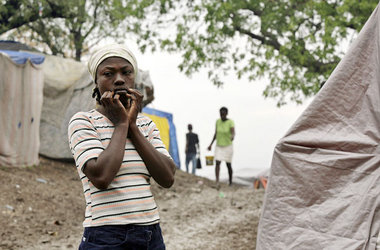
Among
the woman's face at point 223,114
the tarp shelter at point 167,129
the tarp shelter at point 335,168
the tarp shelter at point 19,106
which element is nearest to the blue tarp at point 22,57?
the tarp shelter at point 19,106

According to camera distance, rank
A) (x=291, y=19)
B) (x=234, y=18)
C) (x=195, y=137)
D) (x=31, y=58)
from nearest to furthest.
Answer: (x=31, y=58) → (x=291, y=19) → (x=234, y=18) → (x=195, y=137)

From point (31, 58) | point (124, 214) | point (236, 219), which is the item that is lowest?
point (236, 219)

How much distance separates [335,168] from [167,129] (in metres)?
12.0

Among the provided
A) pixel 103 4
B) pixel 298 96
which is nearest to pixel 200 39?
pixel 298 96

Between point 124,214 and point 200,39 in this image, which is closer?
point 124,214

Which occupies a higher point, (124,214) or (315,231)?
(124,214)

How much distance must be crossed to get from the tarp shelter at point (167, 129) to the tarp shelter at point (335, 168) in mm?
11236

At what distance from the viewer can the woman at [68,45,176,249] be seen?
1.85 meters

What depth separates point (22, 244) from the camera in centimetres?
558

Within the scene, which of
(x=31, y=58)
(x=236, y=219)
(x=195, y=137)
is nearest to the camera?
(x=236, y=219)

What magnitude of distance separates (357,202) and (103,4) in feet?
56.9

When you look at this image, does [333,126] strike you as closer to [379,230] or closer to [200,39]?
[379,230]

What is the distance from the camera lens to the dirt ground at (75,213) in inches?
231

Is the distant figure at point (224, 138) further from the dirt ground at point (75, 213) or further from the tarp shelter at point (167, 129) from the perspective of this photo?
the tarp shelter at point (167, 129)
